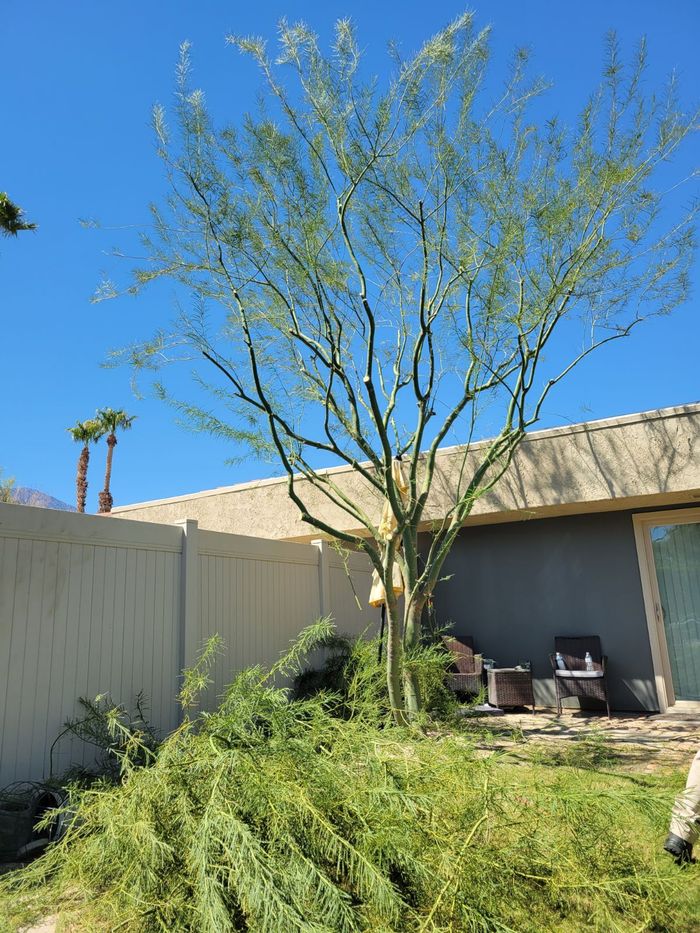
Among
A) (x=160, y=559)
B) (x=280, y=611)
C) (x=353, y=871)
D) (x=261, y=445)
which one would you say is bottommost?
(x=353, y=871)

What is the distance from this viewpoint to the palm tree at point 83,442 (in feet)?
81.0

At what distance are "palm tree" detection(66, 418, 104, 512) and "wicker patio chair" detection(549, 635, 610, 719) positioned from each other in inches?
798

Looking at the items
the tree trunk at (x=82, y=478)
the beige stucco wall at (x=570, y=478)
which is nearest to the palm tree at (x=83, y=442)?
the tree trunk at (x=82, y=478)

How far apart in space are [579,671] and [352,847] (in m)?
7.77

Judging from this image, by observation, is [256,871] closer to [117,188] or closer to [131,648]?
[131,648]

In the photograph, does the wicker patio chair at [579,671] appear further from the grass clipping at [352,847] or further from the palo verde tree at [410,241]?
the grass clipping at [352,847]

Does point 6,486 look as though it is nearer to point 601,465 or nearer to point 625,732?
point 601,465

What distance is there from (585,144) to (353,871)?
7.62 m

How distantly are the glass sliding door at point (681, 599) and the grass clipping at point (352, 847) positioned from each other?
706 centimetres

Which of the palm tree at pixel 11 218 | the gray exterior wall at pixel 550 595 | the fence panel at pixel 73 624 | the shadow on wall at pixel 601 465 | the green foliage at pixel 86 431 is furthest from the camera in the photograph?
the green foliage at pixel 86 431

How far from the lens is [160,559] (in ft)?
21.3

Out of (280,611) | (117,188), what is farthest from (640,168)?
(280,611)

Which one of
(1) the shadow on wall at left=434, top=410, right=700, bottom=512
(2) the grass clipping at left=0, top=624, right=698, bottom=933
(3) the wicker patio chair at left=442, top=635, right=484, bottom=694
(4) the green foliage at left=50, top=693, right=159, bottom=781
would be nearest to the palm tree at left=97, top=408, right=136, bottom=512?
(3) the wicker patio chair at left=442, top=635, right=484, bottom=694

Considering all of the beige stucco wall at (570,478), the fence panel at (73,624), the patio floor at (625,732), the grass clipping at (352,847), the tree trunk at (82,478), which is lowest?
the patio floor at (625,732)
